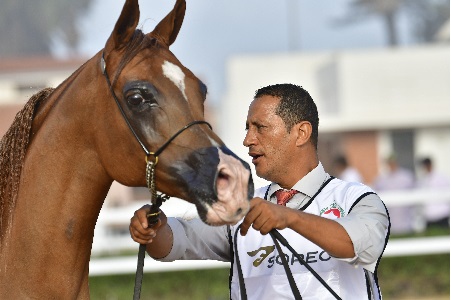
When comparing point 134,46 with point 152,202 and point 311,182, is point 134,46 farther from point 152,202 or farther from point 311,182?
point 311,182

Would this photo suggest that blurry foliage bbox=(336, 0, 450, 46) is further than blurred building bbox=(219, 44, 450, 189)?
Yes

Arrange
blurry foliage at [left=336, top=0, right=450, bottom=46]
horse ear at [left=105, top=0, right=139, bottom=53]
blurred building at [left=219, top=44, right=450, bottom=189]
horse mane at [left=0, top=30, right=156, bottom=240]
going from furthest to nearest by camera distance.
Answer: blurry foliage at [left=336, top=0, right=450, bottom=46], blurred building at [left=219, top=44, right=450, bottom=189], horse mane at [left=0, top=30, right=156, bottom=240], horse ear at [left=105, top=0, right=139, bottom=53]

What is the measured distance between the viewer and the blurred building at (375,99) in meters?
24.5

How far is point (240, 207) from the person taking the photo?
8.71 ft

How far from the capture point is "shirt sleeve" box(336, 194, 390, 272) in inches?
117

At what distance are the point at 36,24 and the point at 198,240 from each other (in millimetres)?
53038

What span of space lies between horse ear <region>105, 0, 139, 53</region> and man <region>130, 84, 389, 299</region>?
643 mm

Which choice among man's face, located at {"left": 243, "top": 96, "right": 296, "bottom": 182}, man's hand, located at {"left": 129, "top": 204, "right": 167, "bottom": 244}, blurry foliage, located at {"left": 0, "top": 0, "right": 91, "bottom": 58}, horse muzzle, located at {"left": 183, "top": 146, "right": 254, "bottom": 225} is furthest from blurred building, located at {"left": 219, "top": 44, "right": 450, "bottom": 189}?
blurry foliage, located at {"left": 0, "top": 0, "right": 91, "bottom": 58}

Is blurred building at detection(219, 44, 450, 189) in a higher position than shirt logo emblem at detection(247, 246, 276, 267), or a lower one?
higher

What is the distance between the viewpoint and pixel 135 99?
289 centimetres

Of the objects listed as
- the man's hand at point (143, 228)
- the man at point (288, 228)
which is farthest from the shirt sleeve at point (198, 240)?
the man's hand at point (143, 228)

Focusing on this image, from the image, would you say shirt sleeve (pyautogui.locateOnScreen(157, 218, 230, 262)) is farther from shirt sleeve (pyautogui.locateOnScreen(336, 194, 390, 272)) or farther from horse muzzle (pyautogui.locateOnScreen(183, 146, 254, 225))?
horse muzzle (pyautogui.locateOnScreen(183, 146, 254, 225))

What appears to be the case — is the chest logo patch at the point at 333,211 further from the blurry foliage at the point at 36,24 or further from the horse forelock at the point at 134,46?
the blurry foliage at the point at 36,24

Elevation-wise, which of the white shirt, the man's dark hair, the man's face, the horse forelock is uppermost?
the horse forelock
